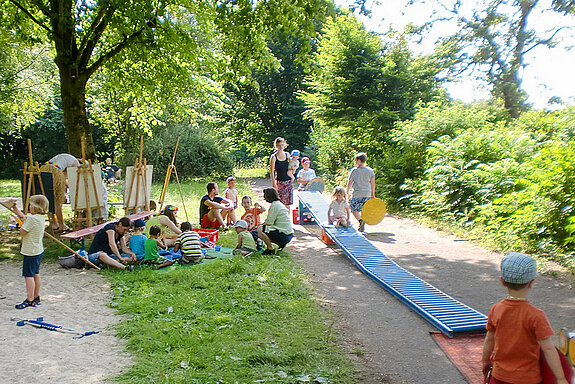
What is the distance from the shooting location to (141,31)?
11.4 meters

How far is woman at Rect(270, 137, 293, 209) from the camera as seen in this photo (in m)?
11.7

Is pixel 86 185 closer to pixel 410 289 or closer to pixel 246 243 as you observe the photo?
pixel 246 243

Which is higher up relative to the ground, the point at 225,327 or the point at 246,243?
the point at 246,243

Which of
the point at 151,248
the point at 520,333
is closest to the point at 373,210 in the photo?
the point at 151,248

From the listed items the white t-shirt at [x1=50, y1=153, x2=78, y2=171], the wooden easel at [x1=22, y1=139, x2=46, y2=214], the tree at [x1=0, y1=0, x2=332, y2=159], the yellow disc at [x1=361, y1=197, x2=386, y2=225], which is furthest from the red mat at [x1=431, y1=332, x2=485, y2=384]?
the white t-shirt at [x1=50, y1=153, x2=78, y2=171]

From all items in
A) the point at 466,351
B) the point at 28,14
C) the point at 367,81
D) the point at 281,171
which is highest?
the point at 28,14

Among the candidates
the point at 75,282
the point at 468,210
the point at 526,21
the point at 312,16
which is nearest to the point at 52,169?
the point at 75,282

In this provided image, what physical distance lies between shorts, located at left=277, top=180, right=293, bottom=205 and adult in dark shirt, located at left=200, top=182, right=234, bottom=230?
1.26 m

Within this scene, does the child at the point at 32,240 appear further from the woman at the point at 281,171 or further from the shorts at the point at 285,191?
the shorts at the point at 285,191

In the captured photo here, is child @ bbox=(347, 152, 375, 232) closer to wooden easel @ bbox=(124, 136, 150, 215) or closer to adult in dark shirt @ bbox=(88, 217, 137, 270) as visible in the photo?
wooden easel @ bbox=(124, 136, 150, 215)

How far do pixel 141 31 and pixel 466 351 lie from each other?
9680mm

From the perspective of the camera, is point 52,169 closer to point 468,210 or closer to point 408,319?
point 408,319

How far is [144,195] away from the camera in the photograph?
11977mm

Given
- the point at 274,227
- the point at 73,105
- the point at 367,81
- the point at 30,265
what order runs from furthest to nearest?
the point at 367,81 → the point at 73,105 → the point at 274,227 → the point at 30,265
